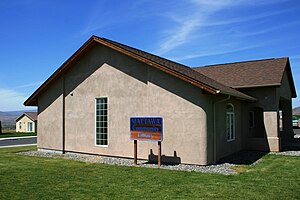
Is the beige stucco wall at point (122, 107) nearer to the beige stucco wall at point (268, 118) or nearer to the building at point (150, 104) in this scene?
the building at point (150, 104)

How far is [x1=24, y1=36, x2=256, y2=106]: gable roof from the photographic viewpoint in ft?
36.9

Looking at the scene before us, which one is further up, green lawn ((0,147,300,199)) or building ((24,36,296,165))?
building ((24,36,296,165))

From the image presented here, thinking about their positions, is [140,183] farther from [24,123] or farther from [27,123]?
[24,123]

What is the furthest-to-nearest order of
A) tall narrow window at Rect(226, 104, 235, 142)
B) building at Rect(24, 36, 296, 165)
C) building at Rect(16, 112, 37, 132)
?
building at Rect(16, 112, 37, 132) < tall narrow window at Rect(226, 104, 235, 142) < building at Rect(24, 36, 296, 165)

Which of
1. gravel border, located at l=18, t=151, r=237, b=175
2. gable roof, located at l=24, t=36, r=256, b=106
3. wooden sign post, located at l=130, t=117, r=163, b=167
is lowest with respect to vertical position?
gravel border, located at l=18, t=151, r=237, b=175

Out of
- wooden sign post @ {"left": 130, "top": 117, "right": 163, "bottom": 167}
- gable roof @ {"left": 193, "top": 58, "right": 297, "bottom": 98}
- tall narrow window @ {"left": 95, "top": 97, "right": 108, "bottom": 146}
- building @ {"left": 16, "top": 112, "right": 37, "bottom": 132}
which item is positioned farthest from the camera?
building @ {"left": 16, "top": 112, "right": 37, "bottom": 132}

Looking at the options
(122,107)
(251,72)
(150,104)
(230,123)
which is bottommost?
(230,123)

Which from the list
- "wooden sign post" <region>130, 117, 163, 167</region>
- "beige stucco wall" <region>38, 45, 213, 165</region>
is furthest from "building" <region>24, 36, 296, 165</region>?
"wooden sign post" <region>130, 117, 163, 167</region>

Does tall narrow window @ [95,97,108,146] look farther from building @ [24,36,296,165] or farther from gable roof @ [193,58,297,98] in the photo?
gable roof @ [193,58,297,98]

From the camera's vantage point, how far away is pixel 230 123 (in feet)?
48.2

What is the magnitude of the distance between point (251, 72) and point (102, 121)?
1047 cm

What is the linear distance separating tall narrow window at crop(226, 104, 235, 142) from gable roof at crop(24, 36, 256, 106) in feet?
2.93

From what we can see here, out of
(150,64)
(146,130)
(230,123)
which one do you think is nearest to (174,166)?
(146,130)

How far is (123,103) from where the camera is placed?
13562 mm
